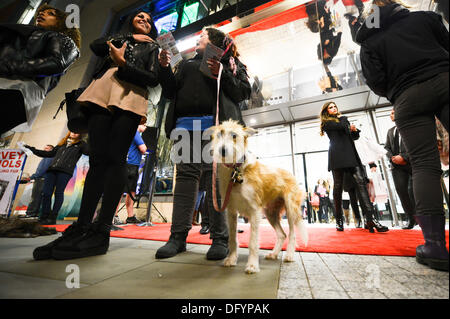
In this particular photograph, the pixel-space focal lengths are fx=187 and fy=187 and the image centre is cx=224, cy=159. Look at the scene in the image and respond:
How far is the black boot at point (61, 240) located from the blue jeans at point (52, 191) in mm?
3597

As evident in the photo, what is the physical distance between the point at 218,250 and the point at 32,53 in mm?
2054

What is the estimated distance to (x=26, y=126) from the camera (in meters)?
1.45

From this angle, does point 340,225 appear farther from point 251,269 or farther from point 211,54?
point 211,54

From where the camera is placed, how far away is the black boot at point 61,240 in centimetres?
130

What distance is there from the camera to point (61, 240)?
1.40 m

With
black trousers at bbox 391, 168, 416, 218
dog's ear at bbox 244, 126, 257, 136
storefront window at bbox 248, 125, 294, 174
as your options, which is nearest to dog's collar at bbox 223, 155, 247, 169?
dog's ear at bbox 244, 126, 257, 136

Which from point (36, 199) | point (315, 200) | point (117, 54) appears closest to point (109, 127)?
point (117, 54)

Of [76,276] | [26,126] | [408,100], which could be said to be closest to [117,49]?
[26,126]

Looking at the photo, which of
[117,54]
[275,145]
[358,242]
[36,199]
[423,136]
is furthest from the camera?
[275,145]

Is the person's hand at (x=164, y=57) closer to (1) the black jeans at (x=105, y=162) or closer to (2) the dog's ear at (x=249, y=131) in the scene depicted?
(1) the black jeans at (x=105, y=162)

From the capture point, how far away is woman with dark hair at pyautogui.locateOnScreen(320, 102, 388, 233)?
3.29m

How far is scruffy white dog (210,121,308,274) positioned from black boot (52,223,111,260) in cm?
101

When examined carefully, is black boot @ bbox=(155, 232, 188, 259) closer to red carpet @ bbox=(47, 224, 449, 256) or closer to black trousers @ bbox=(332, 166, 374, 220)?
red carpet @ bbox=(47, 224, 449, 256)
